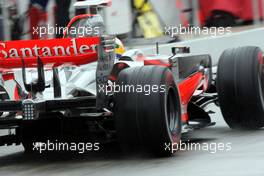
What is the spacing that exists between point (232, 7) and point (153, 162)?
9973 millimetres

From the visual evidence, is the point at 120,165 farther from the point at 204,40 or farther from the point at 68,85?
the point at 204,40

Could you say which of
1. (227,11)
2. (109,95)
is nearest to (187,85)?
(109,95)

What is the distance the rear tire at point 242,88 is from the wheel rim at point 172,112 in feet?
4.09

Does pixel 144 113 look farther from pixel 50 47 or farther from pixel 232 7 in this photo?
pixel 232 7

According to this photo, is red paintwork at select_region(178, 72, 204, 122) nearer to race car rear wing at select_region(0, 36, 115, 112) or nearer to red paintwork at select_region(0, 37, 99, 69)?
race car rear wing at select_region(0, 36, 115, 112)

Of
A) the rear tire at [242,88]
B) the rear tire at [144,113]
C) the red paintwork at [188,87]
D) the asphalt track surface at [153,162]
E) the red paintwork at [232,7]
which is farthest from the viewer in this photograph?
the red paintwork at [232,7]

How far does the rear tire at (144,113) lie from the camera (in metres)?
7.69

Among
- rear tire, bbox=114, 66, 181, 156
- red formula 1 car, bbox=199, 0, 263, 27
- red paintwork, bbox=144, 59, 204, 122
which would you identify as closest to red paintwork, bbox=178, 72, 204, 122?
red paintwork, bbox=144, 59, 204, 122

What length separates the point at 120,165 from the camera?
791 cm

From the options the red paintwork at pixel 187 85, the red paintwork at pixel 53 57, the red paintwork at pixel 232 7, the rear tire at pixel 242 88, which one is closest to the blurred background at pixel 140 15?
the red paintwork at pixel 232 7

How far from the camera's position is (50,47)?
8.13 m

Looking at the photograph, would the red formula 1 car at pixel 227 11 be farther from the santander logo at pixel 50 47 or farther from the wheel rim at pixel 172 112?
the santander logo at pixel 50 47

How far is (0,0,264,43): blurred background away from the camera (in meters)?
14.4

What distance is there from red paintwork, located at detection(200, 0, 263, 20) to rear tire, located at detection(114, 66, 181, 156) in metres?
9.35
